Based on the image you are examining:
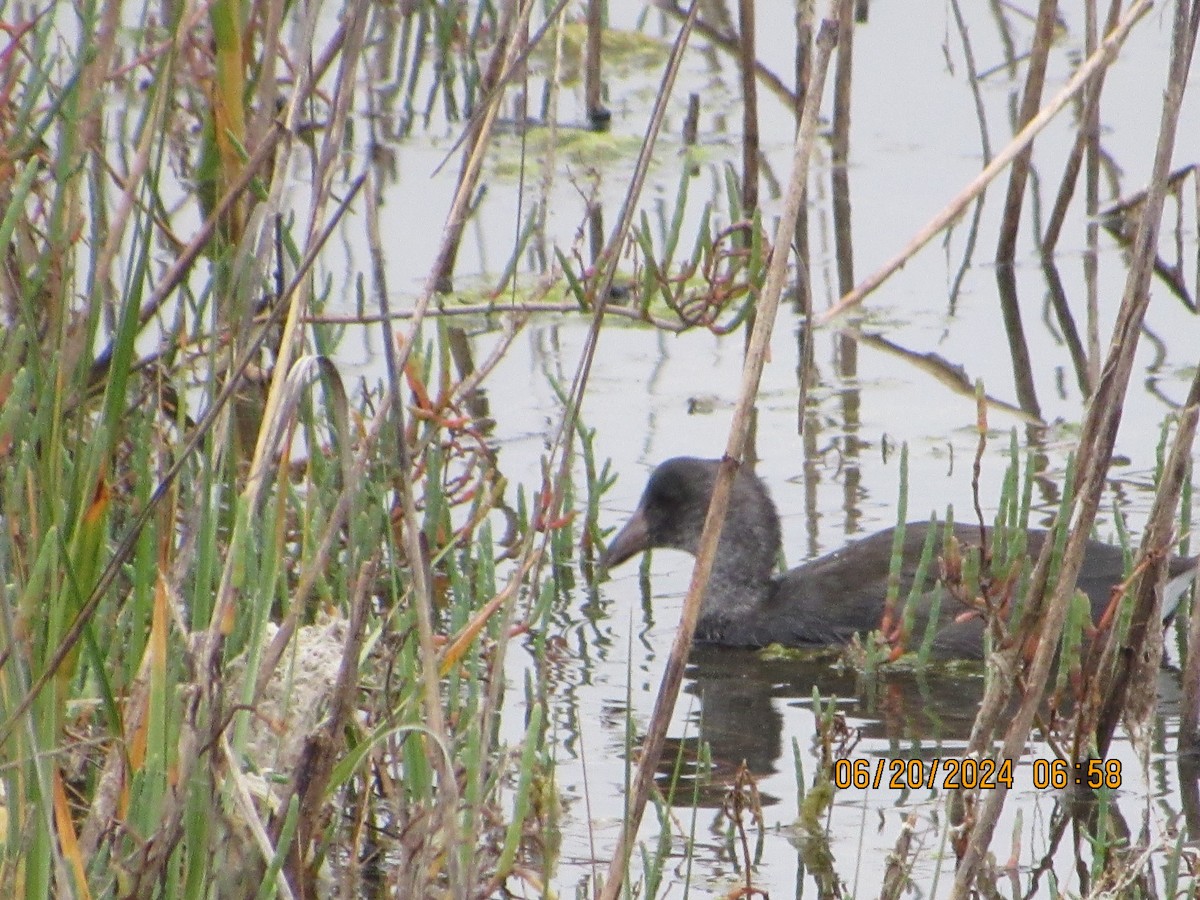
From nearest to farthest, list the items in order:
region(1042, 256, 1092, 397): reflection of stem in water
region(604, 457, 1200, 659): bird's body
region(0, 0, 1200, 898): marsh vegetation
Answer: region(0, 0, 1200, 898): marsh vegetation
region(604, 457, 1200, 659): bird's body
region(1042, 256, 1092, 397): reflection of stem in water

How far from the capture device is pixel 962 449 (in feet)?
22.4

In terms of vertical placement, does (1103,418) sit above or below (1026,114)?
below

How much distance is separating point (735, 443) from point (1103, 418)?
0.54 meters

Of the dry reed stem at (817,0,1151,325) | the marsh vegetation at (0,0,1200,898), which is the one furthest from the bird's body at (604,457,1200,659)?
the dry reed stem at (817,0,1151,325)

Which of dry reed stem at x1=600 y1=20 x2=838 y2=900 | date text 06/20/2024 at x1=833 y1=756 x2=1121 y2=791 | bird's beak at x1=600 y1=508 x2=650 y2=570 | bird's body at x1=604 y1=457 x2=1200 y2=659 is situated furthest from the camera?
bird's beak at x1=600 y1=508 x2=650 y2=570

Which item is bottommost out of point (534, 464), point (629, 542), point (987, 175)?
point (629, 542)

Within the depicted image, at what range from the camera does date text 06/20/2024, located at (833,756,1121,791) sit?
4.27 m

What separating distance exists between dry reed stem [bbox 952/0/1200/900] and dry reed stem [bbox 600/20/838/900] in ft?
1.51

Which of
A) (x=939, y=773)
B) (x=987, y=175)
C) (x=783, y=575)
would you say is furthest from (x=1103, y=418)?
(x=783, y=575)

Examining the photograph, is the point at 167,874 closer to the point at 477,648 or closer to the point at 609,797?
the point at 477,648

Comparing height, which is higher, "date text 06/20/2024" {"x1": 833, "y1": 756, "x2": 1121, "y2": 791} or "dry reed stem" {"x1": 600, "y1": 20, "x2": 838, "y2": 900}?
"dry reed stem" {"x1": 600, "y1": 20, "x2": 838, "y2": 900}

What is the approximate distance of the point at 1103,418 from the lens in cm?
276

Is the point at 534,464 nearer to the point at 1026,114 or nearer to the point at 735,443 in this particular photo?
the point at 1026,114

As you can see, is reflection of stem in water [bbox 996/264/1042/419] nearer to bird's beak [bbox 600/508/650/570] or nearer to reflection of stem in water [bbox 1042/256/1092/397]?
reflection of stem in water [bbox 1042/256/1092/397]
